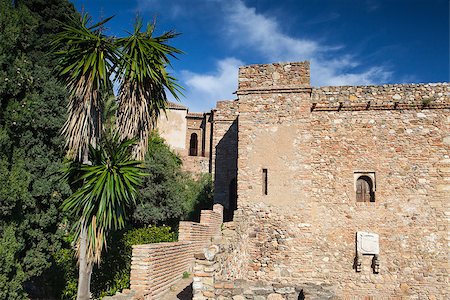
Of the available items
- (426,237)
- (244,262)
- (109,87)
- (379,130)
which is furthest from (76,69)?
(426,237)

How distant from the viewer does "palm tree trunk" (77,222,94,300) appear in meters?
7.89

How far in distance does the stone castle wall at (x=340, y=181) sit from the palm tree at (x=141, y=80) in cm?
351

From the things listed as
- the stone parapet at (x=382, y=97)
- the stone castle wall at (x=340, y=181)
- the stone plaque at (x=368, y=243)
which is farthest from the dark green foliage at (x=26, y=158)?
the stone plaque at (x=368, y=243)

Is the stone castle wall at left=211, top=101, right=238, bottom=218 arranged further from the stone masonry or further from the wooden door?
the wooden door

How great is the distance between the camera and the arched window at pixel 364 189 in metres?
11.9

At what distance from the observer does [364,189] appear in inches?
470

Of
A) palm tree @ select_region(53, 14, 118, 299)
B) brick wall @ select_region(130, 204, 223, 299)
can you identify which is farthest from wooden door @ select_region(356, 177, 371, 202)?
palm tree @ select_region(53, 14, 118, 299)

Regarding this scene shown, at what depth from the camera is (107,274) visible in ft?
35.6

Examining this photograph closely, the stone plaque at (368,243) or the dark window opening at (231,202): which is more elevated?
the dark window opening at (231,202)

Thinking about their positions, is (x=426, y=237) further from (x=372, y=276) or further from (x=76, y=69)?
(x=76, y=69)

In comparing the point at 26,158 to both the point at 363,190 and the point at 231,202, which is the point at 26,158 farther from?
the point at 363,190

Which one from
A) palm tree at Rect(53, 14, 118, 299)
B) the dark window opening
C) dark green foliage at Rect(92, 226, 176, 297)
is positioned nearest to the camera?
palm tree at Rect(53, 14, 118, 299)

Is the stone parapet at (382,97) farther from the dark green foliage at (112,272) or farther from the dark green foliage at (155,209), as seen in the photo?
the dark green foliage at (112,272)

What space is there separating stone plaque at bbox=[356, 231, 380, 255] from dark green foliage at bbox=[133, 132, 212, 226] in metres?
8.33
